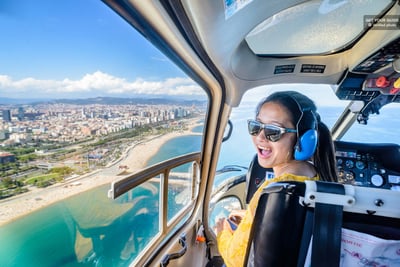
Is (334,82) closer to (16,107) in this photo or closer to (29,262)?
(16,107)

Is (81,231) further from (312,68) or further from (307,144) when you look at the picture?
(312,68)

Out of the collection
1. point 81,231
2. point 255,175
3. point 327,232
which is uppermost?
point 327,232

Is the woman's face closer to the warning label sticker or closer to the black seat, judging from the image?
the warning label sticker

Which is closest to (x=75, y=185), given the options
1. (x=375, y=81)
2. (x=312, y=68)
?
(x=312, y=68)

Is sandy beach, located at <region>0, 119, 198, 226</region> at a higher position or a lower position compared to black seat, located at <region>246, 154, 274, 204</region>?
higher

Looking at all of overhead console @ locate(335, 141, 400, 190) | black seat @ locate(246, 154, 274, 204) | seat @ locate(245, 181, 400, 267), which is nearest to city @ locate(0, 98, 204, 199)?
A: seat @ locate(245, 181, 400, 267)
